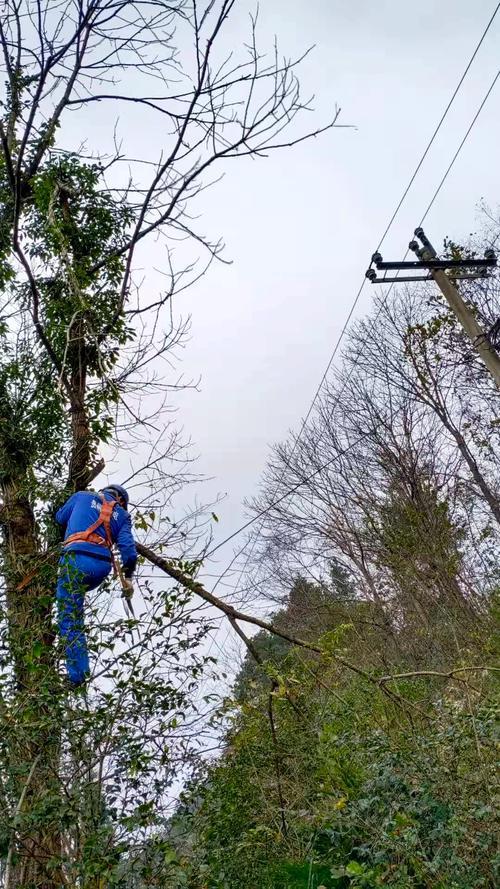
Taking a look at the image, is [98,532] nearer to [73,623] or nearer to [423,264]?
[73,623]

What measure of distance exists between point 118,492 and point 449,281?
5494 millimetres

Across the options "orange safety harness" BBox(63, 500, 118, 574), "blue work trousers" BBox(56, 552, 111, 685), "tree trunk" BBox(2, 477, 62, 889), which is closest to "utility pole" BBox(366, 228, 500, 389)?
"orange safety harness" BBox(63, 500, 118, 574)

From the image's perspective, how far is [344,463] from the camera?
54.5ft

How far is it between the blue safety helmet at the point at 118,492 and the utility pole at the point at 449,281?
16.0ft

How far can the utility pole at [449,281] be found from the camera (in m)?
7.42

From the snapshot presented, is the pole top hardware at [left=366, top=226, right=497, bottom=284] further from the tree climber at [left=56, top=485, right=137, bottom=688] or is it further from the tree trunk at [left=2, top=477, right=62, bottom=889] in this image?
the tree trunk at [left=2, top=477, right=62, bottom=889]

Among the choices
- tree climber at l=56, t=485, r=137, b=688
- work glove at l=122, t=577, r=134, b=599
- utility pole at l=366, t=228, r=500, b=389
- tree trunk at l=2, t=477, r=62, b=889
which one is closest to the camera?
tree trunk at l=2, t=477, r=62, b=889

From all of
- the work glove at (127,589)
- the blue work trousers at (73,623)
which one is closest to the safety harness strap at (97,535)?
the work glove at (127,589)

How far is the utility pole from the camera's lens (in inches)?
292

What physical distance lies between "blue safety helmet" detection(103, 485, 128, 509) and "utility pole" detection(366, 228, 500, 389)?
4.89 meters

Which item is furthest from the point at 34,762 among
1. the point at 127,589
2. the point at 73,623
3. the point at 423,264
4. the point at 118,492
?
the point at 423,264

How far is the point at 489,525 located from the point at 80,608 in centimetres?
1272

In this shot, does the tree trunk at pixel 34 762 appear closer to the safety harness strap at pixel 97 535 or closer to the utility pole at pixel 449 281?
the safety harness strap at pixel 97 535

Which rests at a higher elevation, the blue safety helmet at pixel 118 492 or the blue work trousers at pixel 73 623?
the blue safety helmet at pixel 118 492
